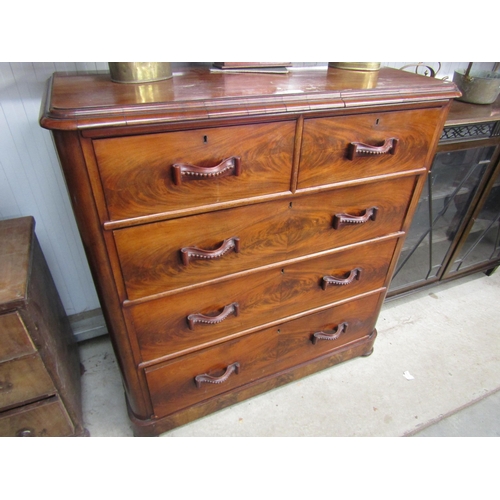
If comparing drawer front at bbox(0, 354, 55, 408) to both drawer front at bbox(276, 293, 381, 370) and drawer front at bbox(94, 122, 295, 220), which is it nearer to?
drawer front at bbox(94, 122, 295, 220)

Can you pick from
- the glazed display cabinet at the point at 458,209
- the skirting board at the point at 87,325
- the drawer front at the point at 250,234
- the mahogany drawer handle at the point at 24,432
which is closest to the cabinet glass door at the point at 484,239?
the glazed display cabinet at the point at 458,209

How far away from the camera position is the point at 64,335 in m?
1.19

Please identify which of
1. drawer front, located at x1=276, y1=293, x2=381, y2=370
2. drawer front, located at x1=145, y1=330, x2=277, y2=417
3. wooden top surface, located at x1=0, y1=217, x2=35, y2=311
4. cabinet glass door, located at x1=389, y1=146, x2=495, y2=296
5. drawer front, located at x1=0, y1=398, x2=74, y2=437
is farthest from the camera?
cabinet glass door, located at x1=389, y1=146, x2=495, y2=296

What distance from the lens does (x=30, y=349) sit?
868mm

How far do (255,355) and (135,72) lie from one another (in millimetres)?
917

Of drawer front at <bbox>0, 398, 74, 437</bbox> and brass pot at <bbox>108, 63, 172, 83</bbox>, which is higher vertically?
brass pot at <bbox>108, 63, 172, 83</bbox>

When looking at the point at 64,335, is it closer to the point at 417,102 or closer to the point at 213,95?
the point at 213,95

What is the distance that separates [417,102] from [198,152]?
590 millimetres

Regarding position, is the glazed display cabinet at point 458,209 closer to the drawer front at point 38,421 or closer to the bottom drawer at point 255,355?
the bottom drawer at point 255,355

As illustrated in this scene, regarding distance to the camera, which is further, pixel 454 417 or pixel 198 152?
pixel 454 417

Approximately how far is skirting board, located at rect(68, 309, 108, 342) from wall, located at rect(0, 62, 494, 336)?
0.05 metres

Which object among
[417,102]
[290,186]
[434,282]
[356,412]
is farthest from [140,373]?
[434,282]

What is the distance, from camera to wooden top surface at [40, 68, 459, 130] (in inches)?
25.5

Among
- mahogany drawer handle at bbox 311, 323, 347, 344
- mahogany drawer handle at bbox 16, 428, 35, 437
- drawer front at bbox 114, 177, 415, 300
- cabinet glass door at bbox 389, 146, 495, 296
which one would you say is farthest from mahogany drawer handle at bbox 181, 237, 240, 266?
cabinet glass door at bbox 389, 146, 495, 296
